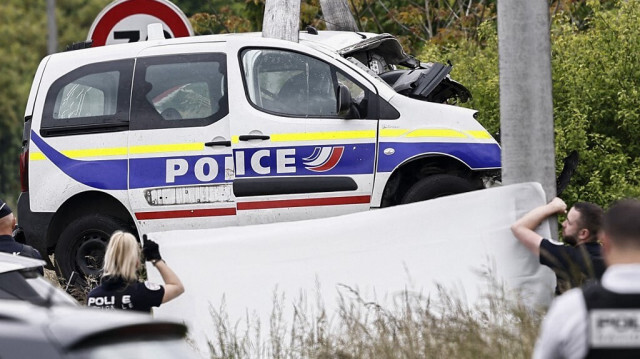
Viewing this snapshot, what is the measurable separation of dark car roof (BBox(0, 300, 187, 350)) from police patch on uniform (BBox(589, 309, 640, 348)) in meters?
1.36

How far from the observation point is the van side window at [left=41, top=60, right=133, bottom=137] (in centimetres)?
1012

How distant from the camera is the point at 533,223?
23.6 ft

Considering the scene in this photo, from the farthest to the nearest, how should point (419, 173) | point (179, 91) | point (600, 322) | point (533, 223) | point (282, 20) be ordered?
point (282, 20)
point (179, 91)
point (419, 173)
point (533, 223)
point (600, 322)

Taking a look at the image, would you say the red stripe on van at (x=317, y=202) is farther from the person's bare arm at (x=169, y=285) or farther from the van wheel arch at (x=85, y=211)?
the person's bare arm at (x=169, y=285)

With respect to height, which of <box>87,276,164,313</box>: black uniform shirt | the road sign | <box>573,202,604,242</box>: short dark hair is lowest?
<box>87,276,164,313</box>: black uniform shirt

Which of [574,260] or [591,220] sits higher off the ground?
[591,220]

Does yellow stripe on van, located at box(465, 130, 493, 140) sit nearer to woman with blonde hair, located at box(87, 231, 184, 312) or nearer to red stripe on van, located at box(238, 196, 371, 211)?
red stripe on van, located at box(238, 196, 371, 211)

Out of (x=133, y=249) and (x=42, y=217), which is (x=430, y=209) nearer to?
(x=133, y=249)

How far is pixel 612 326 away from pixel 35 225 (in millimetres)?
7147

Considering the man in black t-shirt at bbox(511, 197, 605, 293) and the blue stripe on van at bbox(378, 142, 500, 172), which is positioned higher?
the blue stripe on van at bbox(378, 142, 500, 172)

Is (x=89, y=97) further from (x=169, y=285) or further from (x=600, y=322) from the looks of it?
(x=600, y=322)

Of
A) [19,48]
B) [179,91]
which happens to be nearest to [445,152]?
[179,91]

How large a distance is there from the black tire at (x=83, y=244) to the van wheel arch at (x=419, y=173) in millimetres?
2067

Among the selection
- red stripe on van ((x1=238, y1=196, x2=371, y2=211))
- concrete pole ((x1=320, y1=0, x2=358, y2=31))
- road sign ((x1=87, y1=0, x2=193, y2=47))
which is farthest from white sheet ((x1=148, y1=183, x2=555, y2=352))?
concrete pole ((x1=320, y1=0, x2=358, y2=31))
